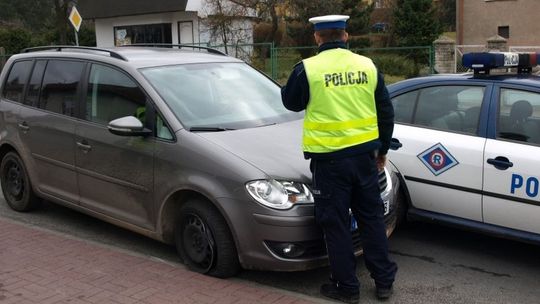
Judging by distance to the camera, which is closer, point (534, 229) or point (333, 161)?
point (333, 161)

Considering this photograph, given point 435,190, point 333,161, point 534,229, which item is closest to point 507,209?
point 534,229

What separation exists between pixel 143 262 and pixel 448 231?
280cm

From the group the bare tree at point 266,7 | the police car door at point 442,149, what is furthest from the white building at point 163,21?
the police car door at point 442,149

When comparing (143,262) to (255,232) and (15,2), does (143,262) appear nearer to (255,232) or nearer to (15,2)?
(255,232)

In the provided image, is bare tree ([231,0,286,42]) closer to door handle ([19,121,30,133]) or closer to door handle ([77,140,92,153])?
door handle ([19,121,30,133])

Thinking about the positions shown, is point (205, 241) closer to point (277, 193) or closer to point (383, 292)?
point (277, 193)

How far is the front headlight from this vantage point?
3934mm

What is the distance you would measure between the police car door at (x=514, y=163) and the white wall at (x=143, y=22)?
78.8ft

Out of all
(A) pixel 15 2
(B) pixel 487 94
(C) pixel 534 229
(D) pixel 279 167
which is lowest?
(C) pixel 534 229

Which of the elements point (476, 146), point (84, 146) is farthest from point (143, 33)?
point (476, 146)

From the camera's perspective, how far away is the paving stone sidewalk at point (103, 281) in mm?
3988

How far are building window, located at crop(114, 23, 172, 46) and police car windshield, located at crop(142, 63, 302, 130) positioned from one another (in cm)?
2470

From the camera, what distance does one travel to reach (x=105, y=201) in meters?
5.02

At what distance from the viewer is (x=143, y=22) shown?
29.9 meters
